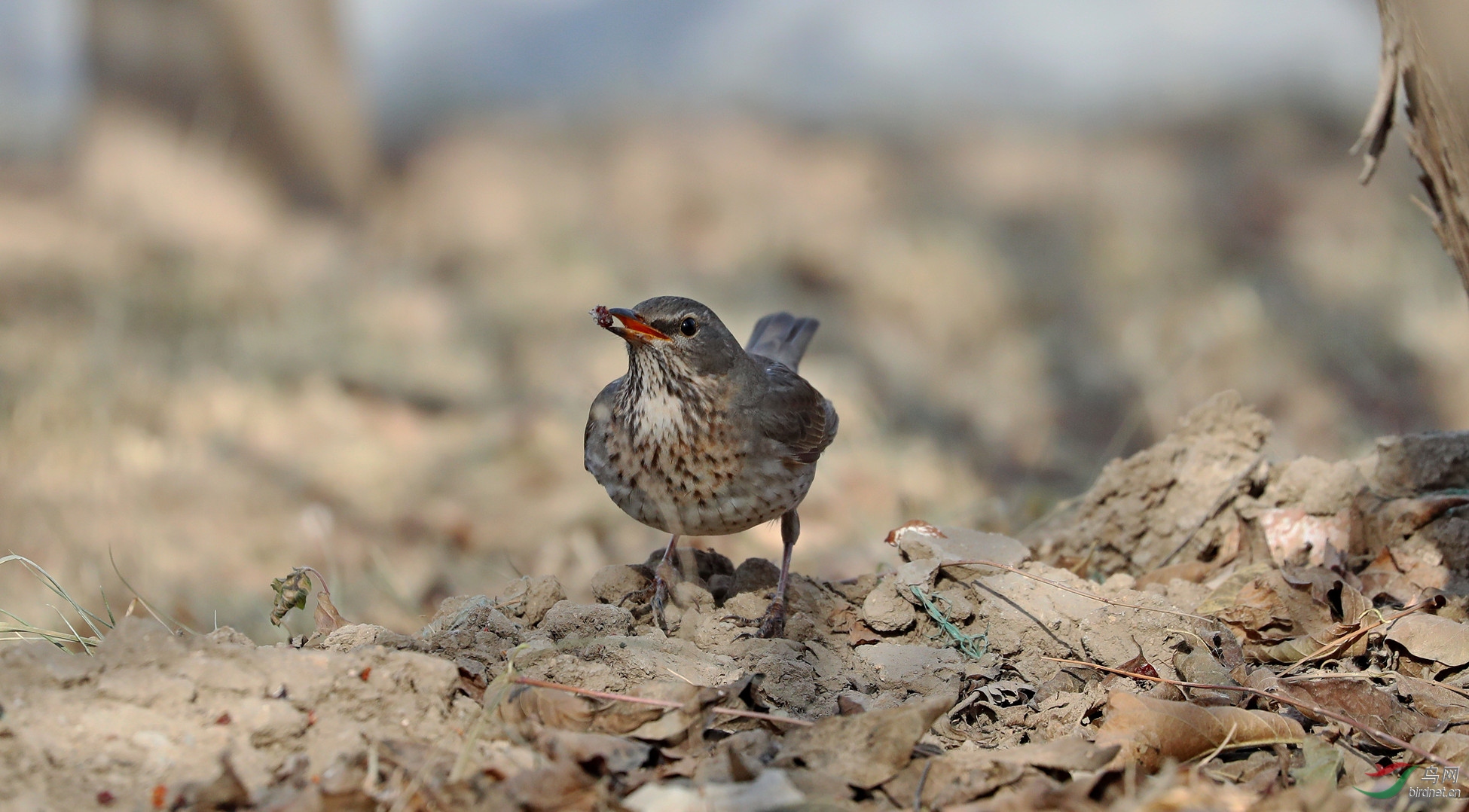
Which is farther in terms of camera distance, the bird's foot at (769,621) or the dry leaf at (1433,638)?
the bird's foot at (769,621)

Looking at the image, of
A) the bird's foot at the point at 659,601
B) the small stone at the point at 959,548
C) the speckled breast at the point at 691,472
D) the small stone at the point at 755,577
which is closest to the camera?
the bird's foot at the point at 659,601


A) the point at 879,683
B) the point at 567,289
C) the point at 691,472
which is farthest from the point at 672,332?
the point at 567,289

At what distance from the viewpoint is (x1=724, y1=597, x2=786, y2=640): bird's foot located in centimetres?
378

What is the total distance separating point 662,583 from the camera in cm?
408

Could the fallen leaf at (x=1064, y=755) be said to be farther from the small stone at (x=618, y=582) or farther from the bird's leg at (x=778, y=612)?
the small stone at (x=618, y=582)

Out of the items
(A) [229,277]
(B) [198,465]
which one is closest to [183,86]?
(A) [229,277]

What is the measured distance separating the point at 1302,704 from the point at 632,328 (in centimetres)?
250

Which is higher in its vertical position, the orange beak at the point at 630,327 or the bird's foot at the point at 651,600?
the orange beak at the point at 630,327

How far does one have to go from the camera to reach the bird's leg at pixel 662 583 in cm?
390

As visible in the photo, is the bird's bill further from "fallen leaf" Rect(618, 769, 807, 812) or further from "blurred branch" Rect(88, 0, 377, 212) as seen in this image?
"blurred branch" Rect(88, 0, 377, 212)

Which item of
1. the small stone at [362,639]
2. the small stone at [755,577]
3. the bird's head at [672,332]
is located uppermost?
the bird's head at [672,332]

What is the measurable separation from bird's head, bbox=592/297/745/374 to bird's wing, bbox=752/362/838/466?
0.28m

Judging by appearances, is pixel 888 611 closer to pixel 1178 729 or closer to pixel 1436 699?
pixel 1178 729

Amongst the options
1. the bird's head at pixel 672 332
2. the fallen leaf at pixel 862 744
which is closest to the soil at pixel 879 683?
the fallen leaf at pixel 862 744
